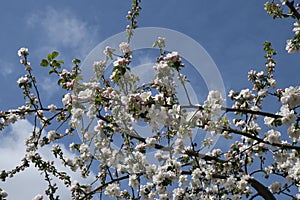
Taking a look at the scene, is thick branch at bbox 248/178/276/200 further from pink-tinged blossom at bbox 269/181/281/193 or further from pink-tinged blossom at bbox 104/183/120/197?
pink-tinged blossom at bbox 104/183/120/197

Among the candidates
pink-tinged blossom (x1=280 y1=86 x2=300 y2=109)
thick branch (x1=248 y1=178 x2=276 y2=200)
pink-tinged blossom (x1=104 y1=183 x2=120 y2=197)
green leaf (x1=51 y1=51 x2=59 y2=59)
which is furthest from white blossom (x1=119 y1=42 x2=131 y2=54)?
thick branch (x1=248 y1=178 x2=276 y2=200)

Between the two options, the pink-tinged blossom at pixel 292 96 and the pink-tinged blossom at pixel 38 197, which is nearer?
the pink-tinged blossom at pixel 292 96

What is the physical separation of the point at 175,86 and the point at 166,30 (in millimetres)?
699

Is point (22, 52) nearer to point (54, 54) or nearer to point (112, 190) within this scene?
point (54, 54)

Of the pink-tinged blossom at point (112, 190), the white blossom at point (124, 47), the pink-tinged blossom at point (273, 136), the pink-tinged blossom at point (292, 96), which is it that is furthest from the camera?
the pink-tinged blossom at point (112, 190)

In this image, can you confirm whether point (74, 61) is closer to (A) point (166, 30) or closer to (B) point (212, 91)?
(A) point (166, 30)

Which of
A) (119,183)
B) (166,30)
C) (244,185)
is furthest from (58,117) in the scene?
(244,185)

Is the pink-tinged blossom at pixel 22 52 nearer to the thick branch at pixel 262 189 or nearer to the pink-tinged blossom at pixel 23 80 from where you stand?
the pink-tinged blossom at pixel 23 80

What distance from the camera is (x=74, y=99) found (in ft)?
→ 11.8

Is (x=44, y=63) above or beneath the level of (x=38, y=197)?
above

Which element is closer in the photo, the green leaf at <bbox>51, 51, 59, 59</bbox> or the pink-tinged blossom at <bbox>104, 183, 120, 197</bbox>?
the green leaf at <bbox>51, 51, 59, 59</bbox>

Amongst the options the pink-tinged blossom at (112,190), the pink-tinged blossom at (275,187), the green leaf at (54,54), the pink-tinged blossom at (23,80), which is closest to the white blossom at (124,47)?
the green leaf at (54,54)

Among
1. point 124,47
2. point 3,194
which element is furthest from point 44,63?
point 3,194

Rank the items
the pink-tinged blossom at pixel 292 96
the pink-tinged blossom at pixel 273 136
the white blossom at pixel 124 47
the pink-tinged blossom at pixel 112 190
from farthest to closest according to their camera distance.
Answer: the pink-tinged blossom at pixel 112 190
the white blossom at pixel 124 47
the pink-tinged blossom at pixel 273 136
the pink-tinged blossom at pixel 292 96
